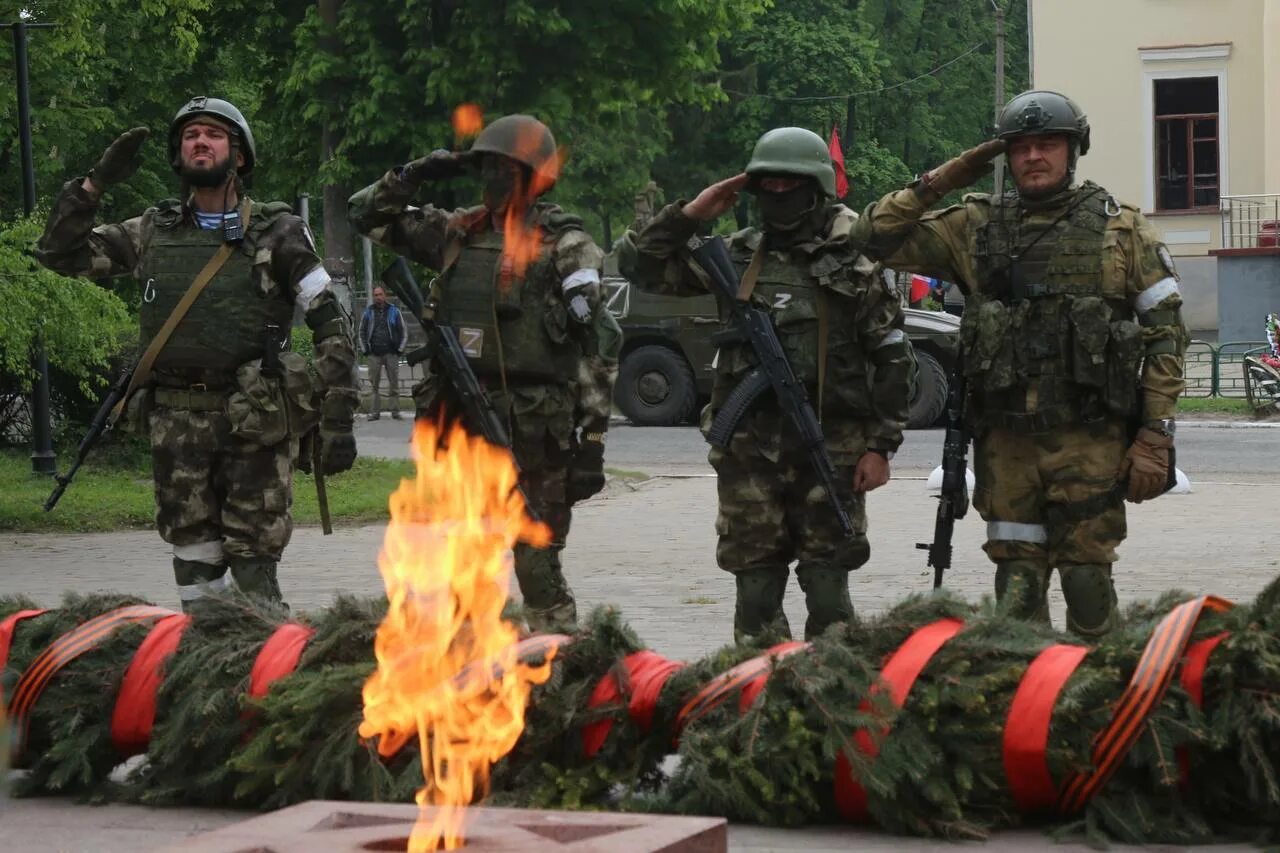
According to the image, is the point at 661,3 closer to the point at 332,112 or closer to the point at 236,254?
the point at 332,112

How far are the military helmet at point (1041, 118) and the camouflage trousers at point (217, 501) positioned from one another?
2.82 m

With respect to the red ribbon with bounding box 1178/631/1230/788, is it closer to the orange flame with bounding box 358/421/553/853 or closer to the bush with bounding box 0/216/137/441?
the orange flame with bounding box 358/421/553/853

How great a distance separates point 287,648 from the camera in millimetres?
6117

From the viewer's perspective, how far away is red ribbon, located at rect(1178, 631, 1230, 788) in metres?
5.38

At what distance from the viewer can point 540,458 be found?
8.02 m

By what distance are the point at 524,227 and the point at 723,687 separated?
2740 mm

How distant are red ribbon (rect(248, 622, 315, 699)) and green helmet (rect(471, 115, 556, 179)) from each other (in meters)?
2.26

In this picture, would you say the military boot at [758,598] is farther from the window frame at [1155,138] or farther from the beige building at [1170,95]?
the window frame at [1155,138]

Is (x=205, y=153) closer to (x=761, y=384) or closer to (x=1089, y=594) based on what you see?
(x=761, y=384)

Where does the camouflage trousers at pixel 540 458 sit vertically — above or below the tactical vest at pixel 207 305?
below

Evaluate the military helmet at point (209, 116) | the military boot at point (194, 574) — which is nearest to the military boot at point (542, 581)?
the military boot at point (194, 574)

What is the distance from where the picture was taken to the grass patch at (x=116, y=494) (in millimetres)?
14523

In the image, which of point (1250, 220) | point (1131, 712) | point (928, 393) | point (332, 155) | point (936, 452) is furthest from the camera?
point (1250, 220)

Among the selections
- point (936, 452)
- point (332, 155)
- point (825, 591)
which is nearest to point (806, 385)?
point (825, 591)
